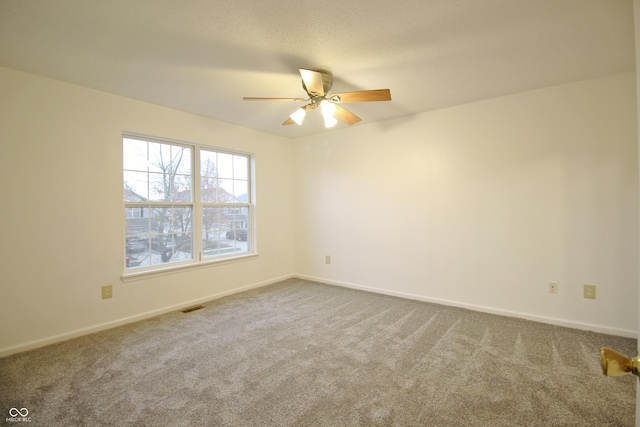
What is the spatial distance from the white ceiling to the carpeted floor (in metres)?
2.27

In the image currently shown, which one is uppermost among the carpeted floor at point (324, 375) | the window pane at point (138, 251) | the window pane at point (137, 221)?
the window pane at point (137, 221)

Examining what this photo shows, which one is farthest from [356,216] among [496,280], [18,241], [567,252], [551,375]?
[18,241]

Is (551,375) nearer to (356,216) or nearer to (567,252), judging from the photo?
(567,252)

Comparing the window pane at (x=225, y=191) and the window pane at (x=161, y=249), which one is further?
the window pane at (x=225, y=191)

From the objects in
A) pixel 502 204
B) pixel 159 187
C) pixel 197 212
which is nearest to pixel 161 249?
pixel 197 212

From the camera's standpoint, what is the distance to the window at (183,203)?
305cm

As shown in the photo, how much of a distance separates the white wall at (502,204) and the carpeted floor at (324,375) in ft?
1.32

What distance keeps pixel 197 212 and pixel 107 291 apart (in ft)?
Result: 3.93

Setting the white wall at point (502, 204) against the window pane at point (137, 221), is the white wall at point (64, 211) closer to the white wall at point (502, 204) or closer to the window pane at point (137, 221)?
the window pane at point (137, 221)

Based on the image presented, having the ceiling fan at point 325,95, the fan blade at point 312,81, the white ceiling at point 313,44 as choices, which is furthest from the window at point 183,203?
the fan blade at point 312,81

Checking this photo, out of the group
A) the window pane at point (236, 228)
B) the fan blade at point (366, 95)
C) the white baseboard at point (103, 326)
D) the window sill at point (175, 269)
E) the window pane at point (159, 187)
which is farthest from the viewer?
the window pane at point (236, 228)

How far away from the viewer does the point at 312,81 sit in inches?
83.5

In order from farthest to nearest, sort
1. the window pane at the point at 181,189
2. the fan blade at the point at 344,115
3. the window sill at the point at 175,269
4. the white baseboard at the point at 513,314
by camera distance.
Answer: the window pane at the point at 181,189
the window sill at the point at 175,269
the fan blade at the point at 344,115
the white baseboard at the point at 513,314

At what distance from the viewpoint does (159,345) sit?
242cm
